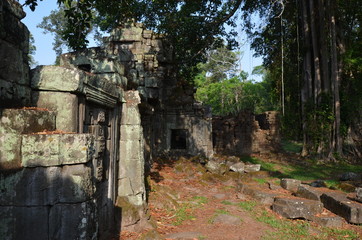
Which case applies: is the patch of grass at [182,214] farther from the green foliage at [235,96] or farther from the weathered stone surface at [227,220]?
the green foliage at [235,96]

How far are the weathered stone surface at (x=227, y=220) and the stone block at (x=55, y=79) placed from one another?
443cm

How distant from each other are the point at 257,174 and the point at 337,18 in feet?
38.4

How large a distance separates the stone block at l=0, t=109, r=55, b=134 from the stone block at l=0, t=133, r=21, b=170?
56 mm

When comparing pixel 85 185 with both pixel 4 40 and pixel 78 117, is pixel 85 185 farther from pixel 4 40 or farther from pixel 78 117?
pixel 4 40

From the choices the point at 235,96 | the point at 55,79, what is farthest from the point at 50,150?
the point at 235,96

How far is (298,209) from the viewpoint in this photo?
630 cm

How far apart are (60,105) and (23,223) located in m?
1.30

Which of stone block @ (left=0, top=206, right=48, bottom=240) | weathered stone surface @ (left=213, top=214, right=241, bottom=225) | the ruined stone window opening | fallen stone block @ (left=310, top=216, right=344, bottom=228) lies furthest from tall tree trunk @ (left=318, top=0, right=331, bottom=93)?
stone block @ (left=0, top=206, right=48, bottom=240)

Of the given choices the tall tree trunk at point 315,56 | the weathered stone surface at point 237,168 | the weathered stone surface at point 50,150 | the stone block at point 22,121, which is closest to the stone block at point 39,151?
the weathered stone surface at point 50,150

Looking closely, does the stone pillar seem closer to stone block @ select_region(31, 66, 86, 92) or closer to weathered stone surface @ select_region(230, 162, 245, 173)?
stone block @ select_region(31, 66, 86, 92)

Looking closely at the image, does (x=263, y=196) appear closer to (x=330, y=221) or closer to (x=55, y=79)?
(x=330, y=221)

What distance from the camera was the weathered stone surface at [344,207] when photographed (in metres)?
5.93

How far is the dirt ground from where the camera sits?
205 inches

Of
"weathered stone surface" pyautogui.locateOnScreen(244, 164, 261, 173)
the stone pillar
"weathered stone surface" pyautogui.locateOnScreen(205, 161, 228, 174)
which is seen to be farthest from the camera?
"weathered stone surface" pyautogui.locateOnScreen(244, 164, 261, 173)
